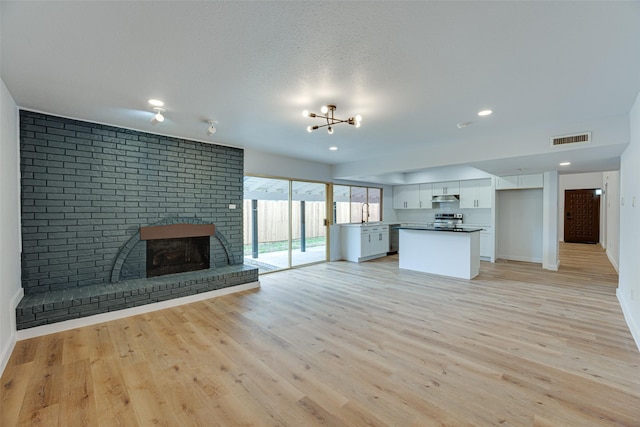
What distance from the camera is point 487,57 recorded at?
2137mm

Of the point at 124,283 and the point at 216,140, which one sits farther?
the point at 216,140


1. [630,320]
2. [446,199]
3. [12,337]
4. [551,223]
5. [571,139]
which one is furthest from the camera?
[446,199]

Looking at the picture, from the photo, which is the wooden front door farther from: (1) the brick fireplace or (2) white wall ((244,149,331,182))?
(1) the brick fireplace

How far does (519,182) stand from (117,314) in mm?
7982

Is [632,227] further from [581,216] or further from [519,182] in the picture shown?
[581,216]

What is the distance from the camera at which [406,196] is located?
8680 mm

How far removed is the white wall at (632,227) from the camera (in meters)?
2.79

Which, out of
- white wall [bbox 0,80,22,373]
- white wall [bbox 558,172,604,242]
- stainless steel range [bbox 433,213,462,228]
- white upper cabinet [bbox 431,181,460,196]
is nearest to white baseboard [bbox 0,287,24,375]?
white wall [bbox 0,80,22,373]

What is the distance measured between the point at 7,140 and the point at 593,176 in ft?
48.6

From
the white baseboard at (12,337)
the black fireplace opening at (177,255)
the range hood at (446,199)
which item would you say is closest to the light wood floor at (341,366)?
the white baseboard at (12,337)

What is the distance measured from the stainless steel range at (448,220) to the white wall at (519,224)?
36.2 inches

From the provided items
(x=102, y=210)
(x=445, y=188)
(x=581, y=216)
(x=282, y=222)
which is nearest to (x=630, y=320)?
(x=445, y=188)

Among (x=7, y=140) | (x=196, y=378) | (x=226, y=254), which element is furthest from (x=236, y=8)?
(x=226, y=254)

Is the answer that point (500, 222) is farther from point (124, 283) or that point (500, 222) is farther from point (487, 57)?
point (124, 283)
